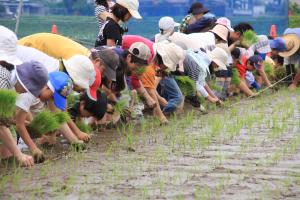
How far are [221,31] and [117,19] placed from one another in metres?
2.90

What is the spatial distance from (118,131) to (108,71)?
627mm

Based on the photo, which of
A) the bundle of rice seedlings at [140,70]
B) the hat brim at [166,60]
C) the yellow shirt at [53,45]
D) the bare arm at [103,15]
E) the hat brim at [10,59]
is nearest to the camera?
the hat brim at [10,59]

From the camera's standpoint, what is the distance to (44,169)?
5355 mm

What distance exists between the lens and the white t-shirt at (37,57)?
6.32 meters

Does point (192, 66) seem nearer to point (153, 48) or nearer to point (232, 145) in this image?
point (153, 48)

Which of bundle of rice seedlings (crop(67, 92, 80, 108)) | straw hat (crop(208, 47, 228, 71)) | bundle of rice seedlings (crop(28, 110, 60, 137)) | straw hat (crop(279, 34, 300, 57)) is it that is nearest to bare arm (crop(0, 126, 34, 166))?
bundle of rice seedlings (crop(28, 110, 60, 137))

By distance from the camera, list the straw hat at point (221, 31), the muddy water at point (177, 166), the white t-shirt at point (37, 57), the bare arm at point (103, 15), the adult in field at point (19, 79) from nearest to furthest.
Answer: the muddy water at point (177, 166), the adult in field at point (19, 79), the white t-shirt at point (37, 57), the bare arm at point (103, 15), the straw hat at point (221, 31)

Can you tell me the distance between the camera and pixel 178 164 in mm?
5625

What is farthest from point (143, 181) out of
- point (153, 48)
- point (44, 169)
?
Result: point (153, 48)

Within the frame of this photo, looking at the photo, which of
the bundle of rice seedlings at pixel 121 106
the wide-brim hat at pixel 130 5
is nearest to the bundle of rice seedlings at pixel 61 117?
the bundle of rice seedlings at pixel 121 106

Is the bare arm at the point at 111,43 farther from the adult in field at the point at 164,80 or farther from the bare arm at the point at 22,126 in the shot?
the bare arm at the point at 22,126

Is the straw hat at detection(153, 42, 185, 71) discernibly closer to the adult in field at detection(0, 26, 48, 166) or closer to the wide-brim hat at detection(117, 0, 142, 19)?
the wide-brim hat at detection(117, 0, 142, 19)

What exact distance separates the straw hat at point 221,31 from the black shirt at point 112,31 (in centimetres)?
272

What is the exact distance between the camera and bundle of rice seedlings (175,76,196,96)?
29.4ft
